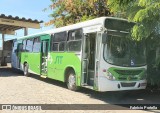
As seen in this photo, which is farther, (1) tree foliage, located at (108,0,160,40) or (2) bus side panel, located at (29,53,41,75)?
(2) bus side panel, located at (29,53,41,75)

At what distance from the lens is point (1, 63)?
32.6 metres

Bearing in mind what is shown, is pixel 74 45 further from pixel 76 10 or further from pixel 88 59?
pixel 76 10

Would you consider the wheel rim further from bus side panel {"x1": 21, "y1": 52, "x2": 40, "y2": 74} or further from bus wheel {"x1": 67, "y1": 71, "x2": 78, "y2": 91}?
bus side panel {"x1": 21, "y1": 52, "x2": 40, "y2": 74}

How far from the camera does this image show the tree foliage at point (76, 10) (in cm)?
1944

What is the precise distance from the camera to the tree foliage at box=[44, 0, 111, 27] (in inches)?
765

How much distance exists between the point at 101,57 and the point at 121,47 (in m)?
0.95

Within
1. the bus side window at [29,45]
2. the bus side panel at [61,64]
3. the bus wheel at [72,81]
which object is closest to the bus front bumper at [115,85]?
the bus side panel at [61,64]

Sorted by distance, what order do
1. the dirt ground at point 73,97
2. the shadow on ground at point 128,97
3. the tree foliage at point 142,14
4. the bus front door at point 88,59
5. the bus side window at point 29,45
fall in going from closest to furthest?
the tree foliage at point 142,14 → the dirt ground at point 73,97 → the shadow on ground at point 128,97 → the bus front door at point 88,59 → the bus side window at point 29,45

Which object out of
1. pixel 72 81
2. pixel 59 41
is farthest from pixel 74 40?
pixel 59 41

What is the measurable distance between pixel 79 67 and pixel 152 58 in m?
2.95

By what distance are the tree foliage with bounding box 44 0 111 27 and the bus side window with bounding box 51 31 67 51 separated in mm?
3257

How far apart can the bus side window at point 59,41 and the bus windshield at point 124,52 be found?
11.6 feet

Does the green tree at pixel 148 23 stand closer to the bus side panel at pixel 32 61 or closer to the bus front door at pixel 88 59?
the bus front door at pixel 88 59

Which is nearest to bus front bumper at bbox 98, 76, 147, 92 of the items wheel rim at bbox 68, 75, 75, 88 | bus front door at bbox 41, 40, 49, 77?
wheel rim at bbox 68, 75, 75, 88
